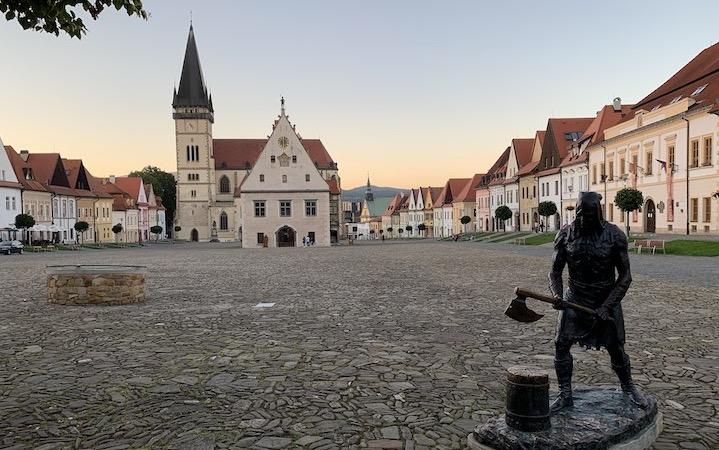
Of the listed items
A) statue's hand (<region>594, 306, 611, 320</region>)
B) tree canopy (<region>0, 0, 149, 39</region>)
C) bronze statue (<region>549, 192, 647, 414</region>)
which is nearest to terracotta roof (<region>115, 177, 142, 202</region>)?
tree canopy (<region>0, 0, 149, 39</region>)

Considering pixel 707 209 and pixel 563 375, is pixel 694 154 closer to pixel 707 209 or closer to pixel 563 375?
pixel 707 209

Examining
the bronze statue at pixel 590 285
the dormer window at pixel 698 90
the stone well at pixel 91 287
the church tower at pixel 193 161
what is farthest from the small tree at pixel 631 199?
the church tower at pixel 193 161

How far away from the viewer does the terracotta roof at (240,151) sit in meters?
97.9

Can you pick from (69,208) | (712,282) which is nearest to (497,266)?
(712,282)

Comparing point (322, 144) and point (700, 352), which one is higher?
point (322, 144)

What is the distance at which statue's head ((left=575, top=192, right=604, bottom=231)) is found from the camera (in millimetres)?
4160

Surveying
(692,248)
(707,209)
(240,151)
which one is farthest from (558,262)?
(240,151)

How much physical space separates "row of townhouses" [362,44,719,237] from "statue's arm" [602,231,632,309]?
26.0 meters

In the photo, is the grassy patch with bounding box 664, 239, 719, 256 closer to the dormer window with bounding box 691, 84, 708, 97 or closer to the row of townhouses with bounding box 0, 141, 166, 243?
the dormer window with bounding box 691, 84, 708, 97

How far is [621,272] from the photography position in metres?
4.22

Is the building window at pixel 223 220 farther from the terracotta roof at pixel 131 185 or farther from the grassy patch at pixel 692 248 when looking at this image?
the grassy patch at pixel 692 248

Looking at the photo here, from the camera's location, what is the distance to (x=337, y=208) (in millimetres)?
69875

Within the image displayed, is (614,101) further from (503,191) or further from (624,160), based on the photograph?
(503,191)

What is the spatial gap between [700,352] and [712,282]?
30.8ft
